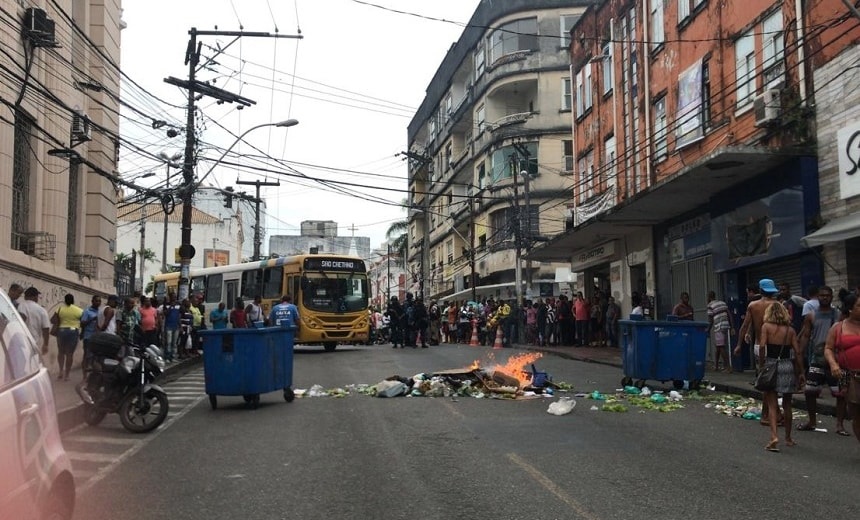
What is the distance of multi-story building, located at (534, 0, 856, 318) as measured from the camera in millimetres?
15914

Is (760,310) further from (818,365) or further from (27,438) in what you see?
(27,438)

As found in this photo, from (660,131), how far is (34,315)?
52.5 ft

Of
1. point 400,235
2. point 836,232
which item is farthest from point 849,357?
point 400,235

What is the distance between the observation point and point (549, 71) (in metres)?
43.6

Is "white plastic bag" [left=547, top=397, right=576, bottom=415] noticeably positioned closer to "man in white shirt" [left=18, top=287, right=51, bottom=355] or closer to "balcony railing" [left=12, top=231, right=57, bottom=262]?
"man in white shirt" [left=18, top=287, right=51, bottom=355]

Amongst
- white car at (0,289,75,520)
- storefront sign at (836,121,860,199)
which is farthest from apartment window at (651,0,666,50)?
white car at (0,289,75,520)

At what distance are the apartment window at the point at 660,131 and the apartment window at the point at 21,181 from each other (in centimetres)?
1555

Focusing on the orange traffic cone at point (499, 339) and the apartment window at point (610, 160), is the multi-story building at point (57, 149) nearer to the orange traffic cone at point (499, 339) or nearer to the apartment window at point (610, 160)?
the orange traffic cone at point (499, 339)

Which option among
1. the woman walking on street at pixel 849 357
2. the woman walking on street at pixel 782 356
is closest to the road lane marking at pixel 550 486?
the woman walking on street at pixel 782 356

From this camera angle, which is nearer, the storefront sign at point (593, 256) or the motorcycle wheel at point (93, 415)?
the motorcycle wheel at point (93, 415)

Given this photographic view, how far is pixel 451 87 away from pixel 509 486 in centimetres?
5112

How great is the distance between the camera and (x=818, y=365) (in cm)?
1062

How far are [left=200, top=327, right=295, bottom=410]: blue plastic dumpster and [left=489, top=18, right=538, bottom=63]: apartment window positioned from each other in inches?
1379

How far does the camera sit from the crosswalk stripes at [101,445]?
755 centimetres
